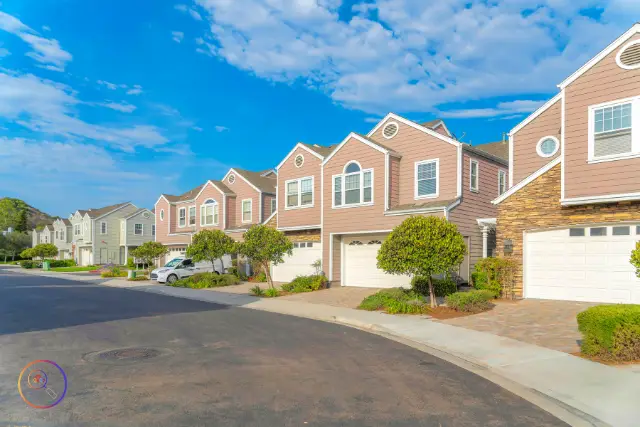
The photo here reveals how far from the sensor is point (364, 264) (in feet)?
74.1

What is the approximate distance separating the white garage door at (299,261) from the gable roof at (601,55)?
1408cm

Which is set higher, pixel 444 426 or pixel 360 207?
pixel 360 207

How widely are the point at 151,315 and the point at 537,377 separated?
11.3 m

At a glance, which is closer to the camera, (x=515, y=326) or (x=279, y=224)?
(x=515, y=326)

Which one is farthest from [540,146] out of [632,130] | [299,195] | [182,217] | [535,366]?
[182,217]

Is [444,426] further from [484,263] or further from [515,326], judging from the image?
[484,263]

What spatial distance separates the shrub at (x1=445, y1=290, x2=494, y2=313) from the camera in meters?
14.2

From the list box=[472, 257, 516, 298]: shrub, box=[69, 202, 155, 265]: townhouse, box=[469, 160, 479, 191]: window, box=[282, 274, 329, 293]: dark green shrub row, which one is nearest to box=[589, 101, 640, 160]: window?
box=[472, 257, 516, 298]: shrub

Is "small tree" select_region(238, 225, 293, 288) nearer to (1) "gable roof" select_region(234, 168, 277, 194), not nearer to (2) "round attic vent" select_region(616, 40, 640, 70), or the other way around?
(1) "gable roof" select_region(234, 168, 277, 194)

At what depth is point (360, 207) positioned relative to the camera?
2189cm

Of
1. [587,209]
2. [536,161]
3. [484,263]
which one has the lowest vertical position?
[484,263]

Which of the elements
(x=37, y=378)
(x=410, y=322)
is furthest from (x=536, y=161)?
(x=37, y=378)

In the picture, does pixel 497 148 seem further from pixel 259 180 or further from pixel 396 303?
pixel 396 303

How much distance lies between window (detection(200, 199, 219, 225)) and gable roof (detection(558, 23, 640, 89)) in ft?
81.8
